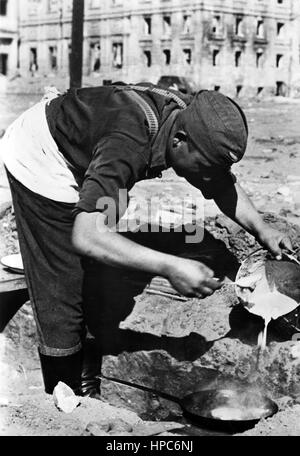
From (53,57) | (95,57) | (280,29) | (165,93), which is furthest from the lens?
(53,57)

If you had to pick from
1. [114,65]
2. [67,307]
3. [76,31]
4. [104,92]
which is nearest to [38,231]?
[67,307]

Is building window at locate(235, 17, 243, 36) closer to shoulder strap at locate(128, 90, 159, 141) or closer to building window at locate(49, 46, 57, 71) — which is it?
building window at locate(49, 46, 57, 71)

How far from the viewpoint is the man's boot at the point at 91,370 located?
420 cm

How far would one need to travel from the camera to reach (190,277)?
296 cm

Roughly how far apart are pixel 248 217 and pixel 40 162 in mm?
1126

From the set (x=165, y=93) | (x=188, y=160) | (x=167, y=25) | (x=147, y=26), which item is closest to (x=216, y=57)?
(x=167, y=25)

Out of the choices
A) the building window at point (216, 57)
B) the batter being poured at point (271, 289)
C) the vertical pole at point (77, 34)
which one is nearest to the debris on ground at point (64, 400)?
the batter being poured at point (271, 289)

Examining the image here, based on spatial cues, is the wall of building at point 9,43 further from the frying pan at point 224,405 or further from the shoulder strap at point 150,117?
the shoulder strap at point 150,117

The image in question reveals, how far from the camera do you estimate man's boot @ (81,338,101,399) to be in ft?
13.8

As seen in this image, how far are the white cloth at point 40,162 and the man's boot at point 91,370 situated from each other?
1.04 meters

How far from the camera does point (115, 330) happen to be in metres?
4.62

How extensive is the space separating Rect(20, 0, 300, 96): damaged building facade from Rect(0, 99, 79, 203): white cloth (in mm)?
25763

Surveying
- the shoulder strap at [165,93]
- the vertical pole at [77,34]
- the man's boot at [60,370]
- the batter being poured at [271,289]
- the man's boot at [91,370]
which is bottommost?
the man's boot at [91,370]

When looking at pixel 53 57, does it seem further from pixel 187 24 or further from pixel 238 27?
pixel 238 27
